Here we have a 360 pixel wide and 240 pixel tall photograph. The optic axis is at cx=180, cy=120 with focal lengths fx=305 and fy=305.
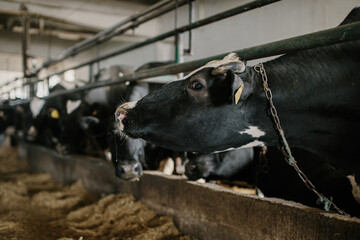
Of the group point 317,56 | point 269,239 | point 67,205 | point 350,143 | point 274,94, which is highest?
point 317,56

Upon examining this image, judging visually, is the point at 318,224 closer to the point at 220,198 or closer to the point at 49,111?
the point at 220,198

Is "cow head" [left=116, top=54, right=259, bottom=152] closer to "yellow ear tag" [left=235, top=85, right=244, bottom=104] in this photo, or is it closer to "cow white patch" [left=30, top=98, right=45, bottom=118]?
"yellow ear tag" [left=235, top=85, right=244, bottom=104]

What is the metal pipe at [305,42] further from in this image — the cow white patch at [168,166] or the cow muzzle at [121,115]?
the cow white patch at [168,166]

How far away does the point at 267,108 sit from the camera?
1.63 metres

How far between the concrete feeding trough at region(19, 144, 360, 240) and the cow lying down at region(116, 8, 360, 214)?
27cm

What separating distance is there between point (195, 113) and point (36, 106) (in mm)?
5828

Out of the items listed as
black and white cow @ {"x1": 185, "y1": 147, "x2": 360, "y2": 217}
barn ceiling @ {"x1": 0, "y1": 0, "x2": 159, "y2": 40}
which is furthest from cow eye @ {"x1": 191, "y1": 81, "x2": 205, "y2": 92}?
barn ceiling @ {"x1": 0, "y1": 0, "x2": 159, "y2": 40}

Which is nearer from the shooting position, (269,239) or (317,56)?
(317,56)

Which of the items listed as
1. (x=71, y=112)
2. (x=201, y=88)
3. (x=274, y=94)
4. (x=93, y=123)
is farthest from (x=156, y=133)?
Answer: (x=71, y=112)

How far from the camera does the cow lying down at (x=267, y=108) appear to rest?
5.22 ft

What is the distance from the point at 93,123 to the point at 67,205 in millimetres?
1063

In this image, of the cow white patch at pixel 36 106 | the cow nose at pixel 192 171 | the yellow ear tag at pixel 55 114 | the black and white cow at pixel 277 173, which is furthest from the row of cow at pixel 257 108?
the cow white patch at pixel 36 106

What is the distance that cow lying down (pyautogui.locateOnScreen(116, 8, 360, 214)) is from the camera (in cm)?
159

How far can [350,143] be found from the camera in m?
1.61
